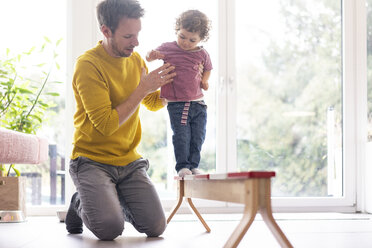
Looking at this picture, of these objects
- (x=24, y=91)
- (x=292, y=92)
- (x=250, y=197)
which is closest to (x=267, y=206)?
(x=250, y=197)

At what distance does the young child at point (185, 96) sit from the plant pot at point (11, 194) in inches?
46.9

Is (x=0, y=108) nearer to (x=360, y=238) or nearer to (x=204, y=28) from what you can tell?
(x=204, y=28)

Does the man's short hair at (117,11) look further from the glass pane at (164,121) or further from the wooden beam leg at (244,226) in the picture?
the glass pane at (164,121)

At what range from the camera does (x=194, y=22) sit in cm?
233

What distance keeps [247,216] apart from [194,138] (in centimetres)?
115

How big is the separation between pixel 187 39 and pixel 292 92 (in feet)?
5.13

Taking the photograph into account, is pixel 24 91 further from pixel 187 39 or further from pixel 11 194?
pixel 187 39

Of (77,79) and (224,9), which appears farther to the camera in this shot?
(224,9)

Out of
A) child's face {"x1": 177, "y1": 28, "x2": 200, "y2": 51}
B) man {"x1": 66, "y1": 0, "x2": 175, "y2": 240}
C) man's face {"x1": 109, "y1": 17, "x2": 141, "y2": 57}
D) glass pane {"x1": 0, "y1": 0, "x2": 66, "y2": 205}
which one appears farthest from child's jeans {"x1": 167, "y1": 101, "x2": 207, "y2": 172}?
glass pane {"x1": 0, "y1": 0, "x2": 66, "y2": 205}

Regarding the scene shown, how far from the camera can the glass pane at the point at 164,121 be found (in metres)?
3.62

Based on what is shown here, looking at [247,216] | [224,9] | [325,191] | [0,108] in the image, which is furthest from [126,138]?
[325,191]

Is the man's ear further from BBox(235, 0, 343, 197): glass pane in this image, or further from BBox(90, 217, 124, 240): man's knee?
BBox(235, 0, 343, 197): glass pane

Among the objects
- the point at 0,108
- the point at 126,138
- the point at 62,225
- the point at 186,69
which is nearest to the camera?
the point at 126,138

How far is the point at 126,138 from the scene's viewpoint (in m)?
2.32
